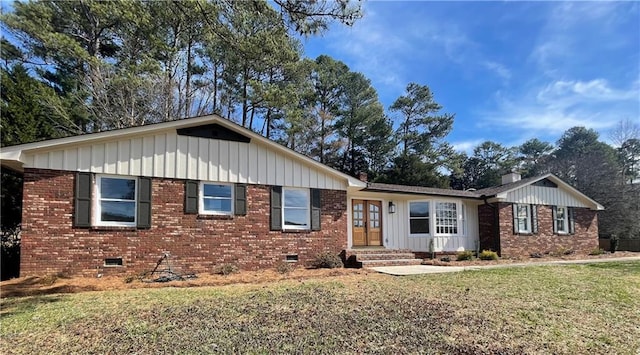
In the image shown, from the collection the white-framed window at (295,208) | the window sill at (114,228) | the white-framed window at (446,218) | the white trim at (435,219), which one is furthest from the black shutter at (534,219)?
the window sill at (114,228)

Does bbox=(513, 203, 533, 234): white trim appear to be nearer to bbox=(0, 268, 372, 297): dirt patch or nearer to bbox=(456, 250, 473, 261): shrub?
bbox=(456, 250, 473, 261): shrub

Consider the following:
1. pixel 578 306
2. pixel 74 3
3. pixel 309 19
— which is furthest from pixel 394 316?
pixel 74 3

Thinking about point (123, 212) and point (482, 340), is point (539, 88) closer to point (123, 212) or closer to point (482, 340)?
point (482, 340)

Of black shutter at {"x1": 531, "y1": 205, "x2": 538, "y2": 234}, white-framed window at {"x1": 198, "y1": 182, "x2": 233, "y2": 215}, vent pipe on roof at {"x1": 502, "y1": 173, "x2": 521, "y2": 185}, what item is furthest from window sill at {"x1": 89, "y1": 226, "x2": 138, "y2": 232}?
vent pipe on roof at {"x1": 502, "y1": 173, "x2": 521, "y2": 185}

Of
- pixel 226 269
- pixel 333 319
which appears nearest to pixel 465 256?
pixel 226 269

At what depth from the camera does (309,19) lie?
22.8 feet

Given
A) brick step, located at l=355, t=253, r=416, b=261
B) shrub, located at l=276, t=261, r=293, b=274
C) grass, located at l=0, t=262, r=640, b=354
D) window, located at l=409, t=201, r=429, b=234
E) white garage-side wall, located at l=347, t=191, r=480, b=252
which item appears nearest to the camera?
grass, located at l=0, t=262, r=640, b=354

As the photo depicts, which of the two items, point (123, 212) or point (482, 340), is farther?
point (123, 212)

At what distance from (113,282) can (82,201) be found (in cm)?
229

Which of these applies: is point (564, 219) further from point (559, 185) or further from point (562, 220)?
point (559, 185)

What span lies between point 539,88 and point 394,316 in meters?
14.3

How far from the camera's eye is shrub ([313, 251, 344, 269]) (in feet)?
40.2

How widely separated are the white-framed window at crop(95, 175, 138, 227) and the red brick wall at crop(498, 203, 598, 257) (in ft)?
47.4

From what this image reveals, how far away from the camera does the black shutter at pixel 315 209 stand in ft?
41.4
